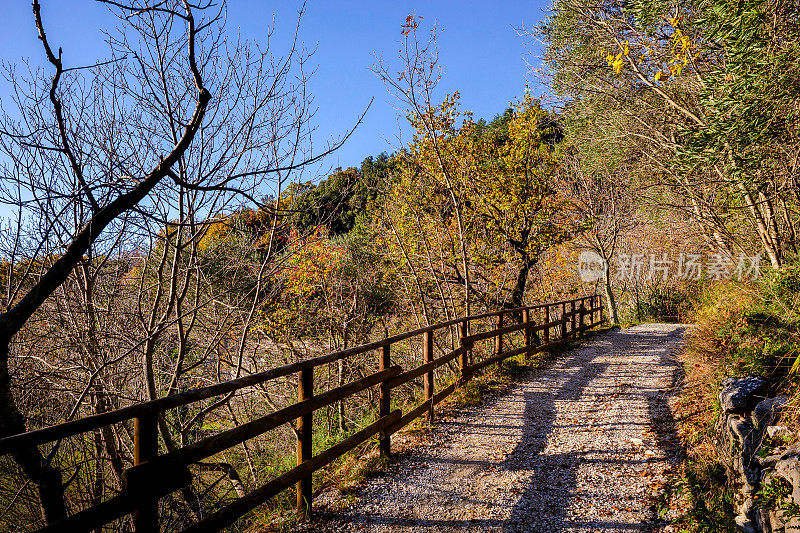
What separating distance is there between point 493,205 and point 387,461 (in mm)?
9473

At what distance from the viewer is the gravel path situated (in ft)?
13.5

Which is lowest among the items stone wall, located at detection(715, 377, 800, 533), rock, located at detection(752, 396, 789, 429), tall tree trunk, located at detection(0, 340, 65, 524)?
stone wall, located at detection(715, 377, 800, 533)

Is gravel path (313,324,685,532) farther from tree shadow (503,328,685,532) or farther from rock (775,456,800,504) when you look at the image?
rock (775,456,800,504)

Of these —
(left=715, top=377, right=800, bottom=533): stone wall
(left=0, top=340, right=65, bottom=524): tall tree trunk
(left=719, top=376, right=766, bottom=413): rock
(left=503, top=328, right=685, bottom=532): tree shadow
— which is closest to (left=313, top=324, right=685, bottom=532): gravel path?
(left=503, top=328, right=685, bottom=532): tree shadow

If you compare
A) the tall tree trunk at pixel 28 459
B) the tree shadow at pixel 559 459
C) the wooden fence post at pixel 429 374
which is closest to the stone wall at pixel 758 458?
the tree shadow at pixel 559 459

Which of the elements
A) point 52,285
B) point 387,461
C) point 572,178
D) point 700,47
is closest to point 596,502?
point 387,461

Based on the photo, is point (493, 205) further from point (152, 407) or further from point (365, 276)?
point (152, 407)

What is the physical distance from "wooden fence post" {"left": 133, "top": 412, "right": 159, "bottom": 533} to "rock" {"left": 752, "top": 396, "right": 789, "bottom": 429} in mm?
4952

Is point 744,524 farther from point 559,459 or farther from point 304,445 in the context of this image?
point 304,445

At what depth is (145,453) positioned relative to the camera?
2918 millimetres

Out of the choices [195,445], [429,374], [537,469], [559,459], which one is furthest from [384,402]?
[195,445]

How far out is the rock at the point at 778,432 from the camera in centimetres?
395

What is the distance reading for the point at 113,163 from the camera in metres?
5.35

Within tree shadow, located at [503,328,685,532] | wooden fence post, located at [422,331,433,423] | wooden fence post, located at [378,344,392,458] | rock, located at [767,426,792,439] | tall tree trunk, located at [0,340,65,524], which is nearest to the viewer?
tall tree trunk, located at [0,340,65,524]
